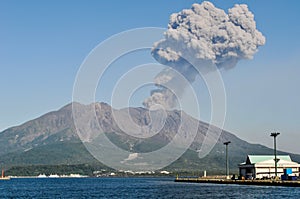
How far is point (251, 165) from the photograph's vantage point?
146750mm

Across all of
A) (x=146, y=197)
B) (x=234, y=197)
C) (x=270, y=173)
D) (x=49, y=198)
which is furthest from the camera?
(x=270, y=173)

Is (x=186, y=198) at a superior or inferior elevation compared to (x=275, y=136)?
inferior

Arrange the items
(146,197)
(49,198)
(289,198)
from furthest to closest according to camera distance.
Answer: (49,198) < (146,197) < (289,198)

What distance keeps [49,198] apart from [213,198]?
31.2 metres

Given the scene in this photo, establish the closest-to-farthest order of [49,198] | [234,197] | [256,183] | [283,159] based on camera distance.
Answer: [234,197], [49,198], [256,183], [283,159]

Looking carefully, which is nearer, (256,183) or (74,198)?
(74,198)

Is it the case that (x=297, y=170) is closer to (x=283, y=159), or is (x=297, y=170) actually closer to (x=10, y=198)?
(x=283, y=159)

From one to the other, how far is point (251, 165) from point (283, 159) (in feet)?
42.3

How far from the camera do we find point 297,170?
145125mm

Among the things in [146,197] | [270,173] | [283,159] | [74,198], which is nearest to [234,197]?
[146,197]

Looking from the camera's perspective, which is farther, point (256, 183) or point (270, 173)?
point (270, 173)

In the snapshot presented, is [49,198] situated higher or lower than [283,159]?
lower

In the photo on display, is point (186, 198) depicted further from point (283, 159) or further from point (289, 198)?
point (283, 159)

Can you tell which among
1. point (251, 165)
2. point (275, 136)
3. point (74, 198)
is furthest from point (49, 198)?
point (251, 165)
